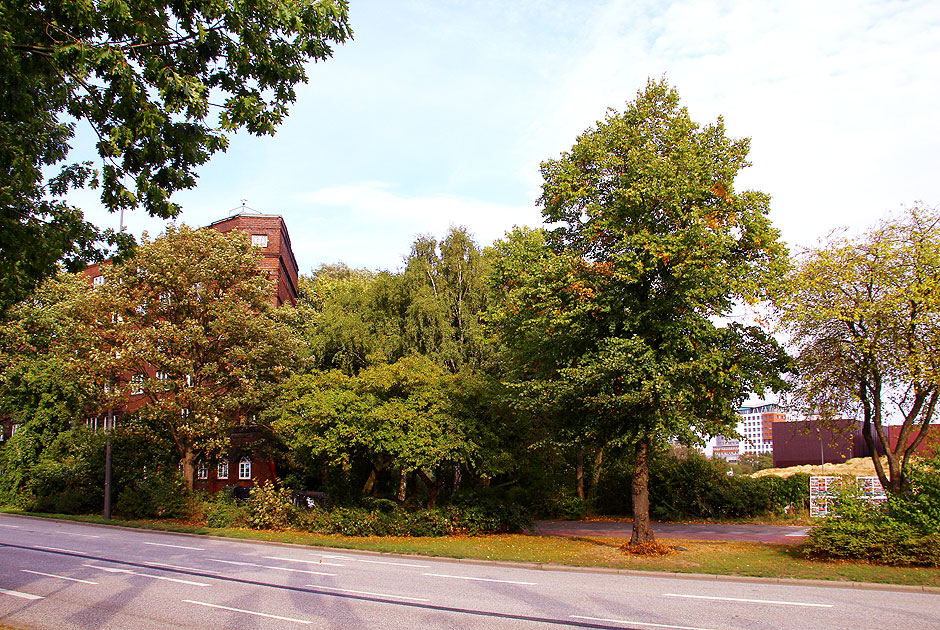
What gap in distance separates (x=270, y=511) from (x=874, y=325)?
71.1 feet

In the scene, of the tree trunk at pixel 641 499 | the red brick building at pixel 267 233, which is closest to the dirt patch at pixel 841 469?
the tree trunk at pixel 641 499

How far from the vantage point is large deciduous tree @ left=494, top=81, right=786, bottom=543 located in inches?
697

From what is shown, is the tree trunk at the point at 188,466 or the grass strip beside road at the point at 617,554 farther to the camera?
the tree trunk at the point at 188,466

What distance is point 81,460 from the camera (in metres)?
34.5

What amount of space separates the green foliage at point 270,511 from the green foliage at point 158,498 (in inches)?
179

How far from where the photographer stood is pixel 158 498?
99.6 ft

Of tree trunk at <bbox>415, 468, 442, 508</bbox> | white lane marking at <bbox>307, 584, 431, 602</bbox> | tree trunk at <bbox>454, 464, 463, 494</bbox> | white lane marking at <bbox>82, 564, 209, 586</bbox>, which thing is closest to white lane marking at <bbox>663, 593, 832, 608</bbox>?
white lane marking at <bbox>307, 584, 431, 602</bbox>

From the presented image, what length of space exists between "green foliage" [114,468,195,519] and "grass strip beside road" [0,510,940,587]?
12.2 ft

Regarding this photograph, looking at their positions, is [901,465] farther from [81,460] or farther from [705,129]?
[81,460]

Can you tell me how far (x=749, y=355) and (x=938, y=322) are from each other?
15.3 feet

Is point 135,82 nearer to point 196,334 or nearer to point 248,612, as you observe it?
point 248,612

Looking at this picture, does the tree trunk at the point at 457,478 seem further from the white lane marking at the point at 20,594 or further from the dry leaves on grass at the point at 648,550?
the white lane marking at the point at 20,594

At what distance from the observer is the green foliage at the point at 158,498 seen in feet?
99.1

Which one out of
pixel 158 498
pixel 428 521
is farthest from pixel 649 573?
pixel 158 498
